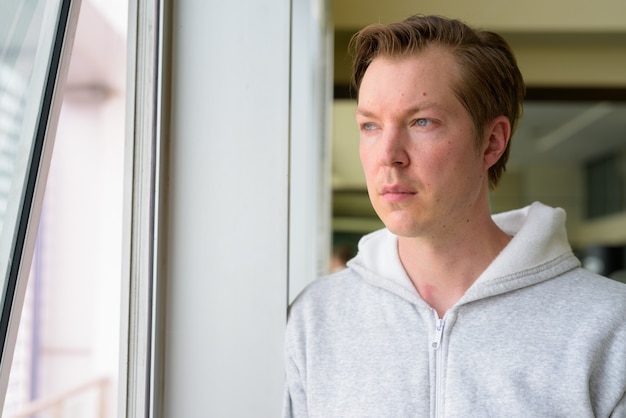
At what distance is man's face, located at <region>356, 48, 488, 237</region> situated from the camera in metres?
1.25

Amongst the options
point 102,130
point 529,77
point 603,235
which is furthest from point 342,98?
point 603,235

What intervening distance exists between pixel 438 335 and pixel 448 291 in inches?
3.5


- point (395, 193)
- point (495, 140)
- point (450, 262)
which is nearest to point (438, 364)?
point (450, 262)

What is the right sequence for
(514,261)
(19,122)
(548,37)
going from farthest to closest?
(548,37)
(514,261)
(19,122)

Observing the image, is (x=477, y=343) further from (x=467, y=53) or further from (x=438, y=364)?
(x=467, y=53)

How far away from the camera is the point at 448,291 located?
134cm

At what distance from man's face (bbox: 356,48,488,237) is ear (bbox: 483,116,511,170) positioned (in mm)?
44

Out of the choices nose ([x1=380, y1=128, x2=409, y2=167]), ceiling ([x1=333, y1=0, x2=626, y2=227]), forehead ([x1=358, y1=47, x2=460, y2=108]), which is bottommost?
nose ([x1=380, y1=128, x2=409, y2=167])

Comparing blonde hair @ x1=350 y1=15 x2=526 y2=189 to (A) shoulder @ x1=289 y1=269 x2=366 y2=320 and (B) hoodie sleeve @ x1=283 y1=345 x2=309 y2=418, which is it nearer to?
(A) shoulder @ x1=289 y1=269 x2=366 y2=320

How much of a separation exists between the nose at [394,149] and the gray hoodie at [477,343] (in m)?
0.22

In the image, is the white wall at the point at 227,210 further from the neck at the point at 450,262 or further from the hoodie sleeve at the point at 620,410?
the hoodie sleeve at the point at 620,410

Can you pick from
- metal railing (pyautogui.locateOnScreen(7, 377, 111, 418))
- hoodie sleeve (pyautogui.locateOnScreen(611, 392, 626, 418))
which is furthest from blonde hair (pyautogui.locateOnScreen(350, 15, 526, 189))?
metal railing (pyautogui.locateOnScreen(7, 377, 111, 418))

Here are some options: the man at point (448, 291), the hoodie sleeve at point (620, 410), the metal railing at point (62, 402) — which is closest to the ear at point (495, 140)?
the man at point (448, 291)

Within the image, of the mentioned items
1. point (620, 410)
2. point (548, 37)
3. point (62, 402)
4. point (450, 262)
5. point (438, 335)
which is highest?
point (548, 37)
